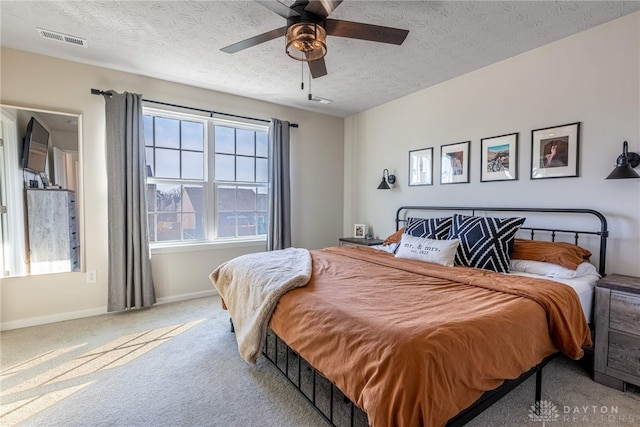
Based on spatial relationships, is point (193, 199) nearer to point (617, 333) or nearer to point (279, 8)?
point (279, 8)

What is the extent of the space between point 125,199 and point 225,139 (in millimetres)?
1387

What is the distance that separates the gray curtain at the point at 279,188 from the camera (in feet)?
13.1

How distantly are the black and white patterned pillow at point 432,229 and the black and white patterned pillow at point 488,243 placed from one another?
28cm

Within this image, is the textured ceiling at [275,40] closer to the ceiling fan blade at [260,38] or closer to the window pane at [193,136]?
the ceiling fan blade at [260,38]

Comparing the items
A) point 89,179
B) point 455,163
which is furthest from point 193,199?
point 455,163

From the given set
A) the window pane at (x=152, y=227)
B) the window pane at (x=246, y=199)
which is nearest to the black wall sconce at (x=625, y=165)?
the window pane at (x=246, y=199)

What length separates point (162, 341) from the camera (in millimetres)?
2498

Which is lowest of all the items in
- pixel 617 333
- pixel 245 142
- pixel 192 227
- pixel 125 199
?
pixel 617 333

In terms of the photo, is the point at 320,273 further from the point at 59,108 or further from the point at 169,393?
the point at 59,108

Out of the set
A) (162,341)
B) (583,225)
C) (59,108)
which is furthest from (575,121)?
(59,108)

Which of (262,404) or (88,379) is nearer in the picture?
(262,404)

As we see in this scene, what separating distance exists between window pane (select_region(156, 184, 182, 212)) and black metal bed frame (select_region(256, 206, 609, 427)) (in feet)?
6.71

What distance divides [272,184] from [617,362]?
3544 mm

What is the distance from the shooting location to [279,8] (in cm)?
160
